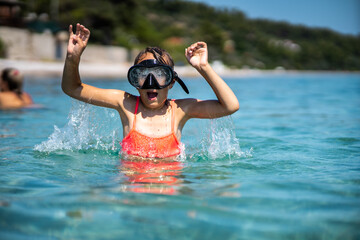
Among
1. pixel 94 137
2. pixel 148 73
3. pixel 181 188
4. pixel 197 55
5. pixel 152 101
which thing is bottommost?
pixel 181 188

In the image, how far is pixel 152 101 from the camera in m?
3.44

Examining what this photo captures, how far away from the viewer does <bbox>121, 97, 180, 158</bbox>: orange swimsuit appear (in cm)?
351

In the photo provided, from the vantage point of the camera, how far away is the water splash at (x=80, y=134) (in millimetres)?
4066

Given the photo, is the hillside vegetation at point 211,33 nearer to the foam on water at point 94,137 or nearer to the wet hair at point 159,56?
the foam on water at point 94,137

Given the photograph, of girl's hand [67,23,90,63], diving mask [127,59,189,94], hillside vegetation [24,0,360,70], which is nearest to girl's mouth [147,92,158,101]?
diving mask [127,59,189,94]

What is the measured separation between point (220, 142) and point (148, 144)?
0.93 meters

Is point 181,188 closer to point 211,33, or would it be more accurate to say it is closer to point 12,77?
point 12,77

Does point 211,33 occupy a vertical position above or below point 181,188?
above

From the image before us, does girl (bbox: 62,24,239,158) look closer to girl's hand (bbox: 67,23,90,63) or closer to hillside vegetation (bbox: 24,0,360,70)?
girl's hand (bbox: 67,23,90,63)

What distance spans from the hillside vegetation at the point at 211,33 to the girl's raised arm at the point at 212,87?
68.7 ft

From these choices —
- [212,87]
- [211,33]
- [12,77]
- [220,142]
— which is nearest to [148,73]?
[212,87]

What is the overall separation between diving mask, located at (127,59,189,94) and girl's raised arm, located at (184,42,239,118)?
233 millimetres

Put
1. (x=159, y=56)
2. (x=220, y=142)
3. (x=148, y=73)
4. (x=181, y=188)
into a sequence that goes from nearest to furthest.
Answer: (x=181, y=188) < (x=148, y=73) < (x=159, y=56) < (x=220, y=142)

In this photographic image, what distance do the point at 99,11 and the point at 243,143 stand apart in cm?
3462
